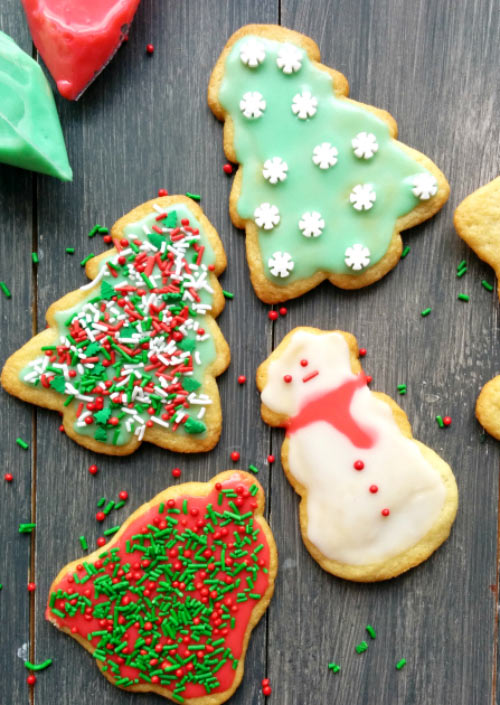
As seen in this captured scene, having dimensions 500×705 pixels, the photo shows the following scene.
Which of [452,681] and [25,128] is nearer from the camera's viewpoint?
[25,128]

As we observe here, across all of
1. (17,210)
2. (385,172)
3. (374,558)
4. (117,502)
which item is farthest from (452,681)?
(17,210)

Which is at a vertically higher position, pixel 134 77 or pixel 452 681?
pixel 134 77

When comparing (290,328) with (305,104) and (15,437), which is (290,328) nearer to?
(305,104)

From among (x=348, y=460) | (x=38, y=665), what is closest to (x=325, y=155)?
(x=348, y=460)

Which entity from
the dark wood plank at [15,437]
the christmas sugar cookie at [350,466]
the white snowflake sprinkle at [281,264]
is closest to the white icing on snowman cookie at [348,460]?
the christmas sugar cookie at [350,466]

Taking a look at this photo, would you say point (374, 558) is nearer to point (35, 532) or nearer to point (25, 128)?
point (35, 532)

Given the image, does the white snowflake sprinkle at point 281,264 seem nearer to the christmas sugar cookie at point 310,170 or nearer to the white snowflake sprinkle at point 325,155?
the christmas sugar cookie at point 310,170

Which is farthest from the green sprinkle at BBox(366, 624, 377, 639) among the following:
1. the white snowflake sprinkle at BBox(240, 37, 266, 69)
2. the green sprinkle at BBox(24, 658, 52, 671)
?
the white snowflake sprinkle at BBox(240, 37, 266, 69)
